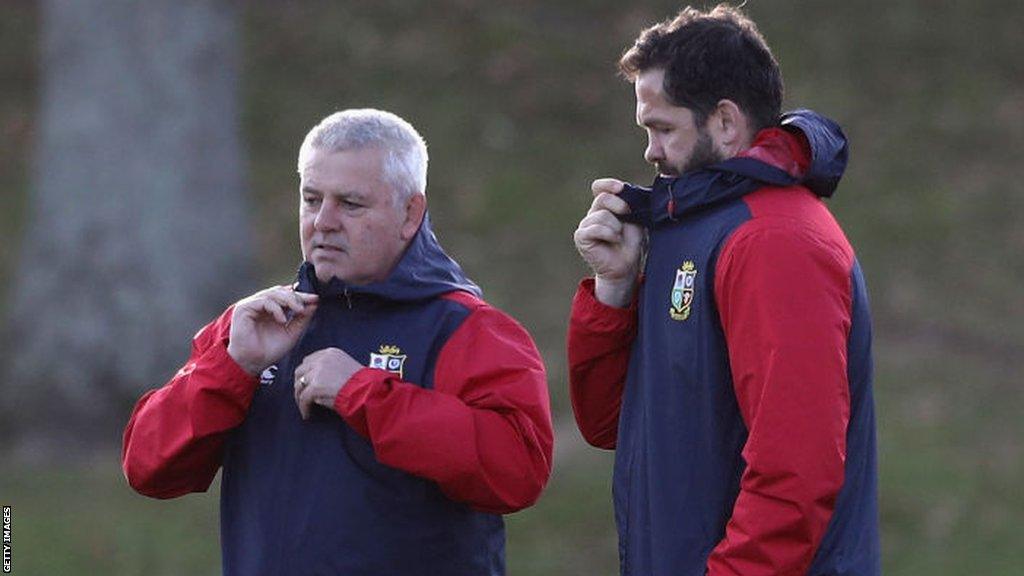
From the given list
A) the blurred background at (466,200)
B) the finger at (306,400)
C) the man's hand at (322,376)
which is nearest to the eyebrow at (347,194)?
the man's hand at (322,376)

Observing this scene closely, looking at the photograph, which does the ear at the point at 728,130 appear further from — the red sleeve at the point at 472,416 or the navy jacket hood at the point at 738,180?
the red sleeve at the point at 472,416

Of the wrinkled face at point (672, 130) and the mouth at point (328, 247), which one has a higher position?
the wrinkled face at point (672, 130)

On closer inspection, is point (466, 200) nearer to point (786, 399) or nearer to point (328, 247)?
point (328, 247)

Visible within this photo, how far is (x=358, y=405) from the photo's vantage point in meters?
4.10


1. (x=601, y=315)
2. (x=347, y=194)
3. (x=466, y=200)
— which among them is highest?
(x=347, y=194)

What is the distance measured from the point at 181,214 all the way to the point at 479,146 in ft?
11.1

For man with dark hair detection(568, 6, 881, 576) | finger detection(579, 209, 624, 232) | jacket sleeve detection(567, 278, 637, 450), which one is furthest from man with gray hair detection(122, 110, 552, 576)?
finger detection(579, 209, 624, 232)

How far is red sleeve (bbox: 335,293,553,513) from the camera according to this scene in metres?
4.11

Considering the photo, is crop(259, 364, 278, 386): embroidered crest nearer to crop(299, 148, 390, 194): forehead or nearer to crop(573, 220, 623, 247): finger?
crop(299, 148, 390, 194): forehead

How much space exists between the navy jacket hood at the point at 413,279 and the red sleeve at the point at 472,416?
0.23ft

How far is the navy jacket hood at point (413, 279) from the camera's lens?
4312mm

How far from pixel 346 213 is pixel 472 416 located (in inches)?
21.6

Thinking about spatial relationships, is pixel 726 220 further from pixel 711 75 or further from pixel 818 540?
pixel 818 540

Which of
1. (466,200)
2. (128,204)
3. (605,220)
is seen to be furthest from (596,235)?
(466,200)
